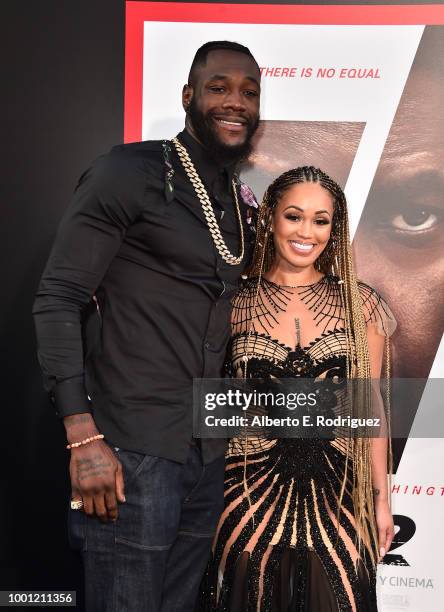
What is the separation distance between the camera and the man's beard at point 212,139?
172 centimetres

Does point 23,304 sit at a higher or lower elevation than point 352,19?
lower

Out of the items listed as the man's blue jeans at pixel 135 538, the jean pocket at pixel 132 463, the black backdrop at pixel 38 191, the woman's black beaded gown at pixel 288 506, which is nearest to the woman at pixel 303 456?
the woman's black beaded gown at pixel 288 506

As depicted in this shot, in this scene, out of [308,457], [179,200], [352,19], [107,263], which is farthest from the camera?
[352,19]

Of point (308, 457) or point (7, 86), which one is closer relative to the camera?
point (308, 457)

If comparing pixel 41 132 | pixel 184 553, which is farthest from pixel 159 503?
pixel 41 132

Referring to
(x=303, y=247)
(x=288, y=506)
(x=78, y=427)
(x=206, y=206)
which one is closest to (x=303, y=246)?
(x=303, y=247)

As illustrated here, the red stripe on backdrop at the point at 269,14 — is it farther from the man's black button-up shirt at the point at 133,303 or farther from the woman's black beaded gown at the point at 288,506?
the woman's black beaded gown at the point at 288,506

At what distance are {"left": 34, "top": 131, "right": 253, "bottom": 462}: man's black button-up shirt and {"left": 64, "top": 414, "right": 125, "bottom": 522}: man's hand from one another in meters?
0.04

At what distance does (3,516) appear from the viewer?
87.7 inches

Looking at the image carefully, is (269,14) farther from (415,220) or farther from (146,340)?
(146,340)

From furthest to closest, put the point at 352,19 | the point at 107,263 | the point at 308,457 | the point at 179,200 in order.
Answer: the point at 352,19
the point at 308,457
the point at 179,200
the point at 107,263

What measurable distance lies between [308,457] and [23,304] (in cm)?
109

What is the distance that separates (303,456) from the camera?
1811 millimetres

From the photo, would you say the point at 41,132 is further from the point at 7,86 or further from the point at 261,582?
the point at 261,582
